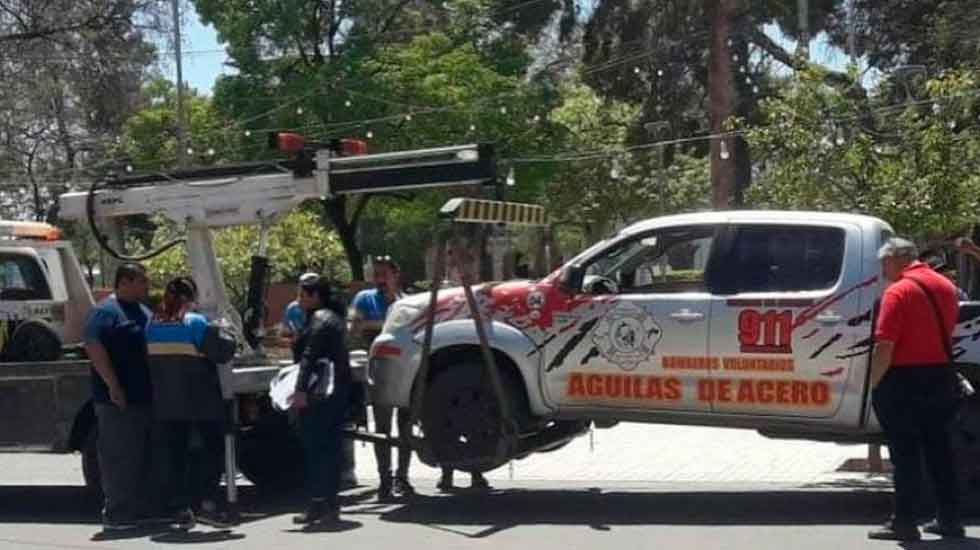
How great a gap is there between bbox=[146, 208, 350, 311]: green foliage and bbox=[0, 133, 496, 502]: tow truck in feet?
59.1

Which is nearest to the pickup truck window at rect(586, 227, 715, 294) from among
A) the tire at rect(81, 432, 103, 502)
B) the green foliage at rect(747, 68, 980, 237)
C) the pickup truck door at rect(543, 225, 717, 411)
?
the pickup truck door at rect(543, 225, 717, 411)

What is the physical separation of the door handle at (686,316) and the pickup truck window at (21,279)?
31.2 ft

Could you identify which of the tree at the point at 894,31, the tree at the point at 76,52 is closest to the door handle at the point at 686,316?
the tree at the point at 76,52

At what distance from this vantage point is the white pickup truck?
1094 cm

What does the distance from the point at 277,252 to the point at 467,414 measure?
26.4m

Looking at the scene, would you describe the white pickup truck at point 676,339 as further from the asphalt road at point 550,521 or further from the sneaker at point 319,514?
the sneaker at point 319,514

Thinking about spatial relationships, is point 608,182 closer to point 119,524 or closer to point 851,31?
point 851,31

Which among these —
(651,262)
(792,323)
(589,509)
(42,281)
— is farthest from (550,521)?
(42,281)

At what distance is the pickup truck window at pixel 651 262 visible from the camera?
11.6m

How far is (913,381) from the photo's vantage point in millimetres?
9984

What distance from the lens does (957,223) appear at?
55.5 ft

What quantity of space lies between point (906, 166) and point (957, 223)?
3.64 ft

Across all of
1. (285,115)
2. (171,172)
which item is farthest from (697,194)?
(171,172)

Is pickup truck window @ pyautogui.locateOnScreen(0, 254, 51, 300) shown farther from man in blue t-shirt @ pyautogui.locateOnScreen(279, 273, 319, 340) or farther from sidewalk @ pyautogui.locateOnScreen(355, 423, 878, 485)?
man in blue t-shirt @ pyautogui.locateOnScreen(279, 273, 319, 340)
